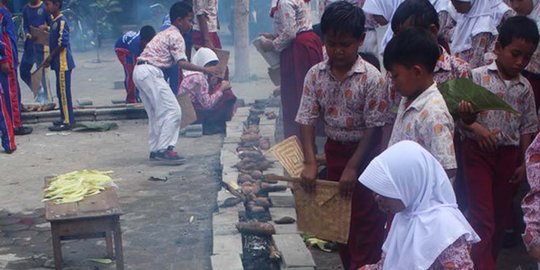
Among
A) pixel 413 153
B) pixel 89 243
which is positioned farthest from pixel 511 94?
pixel 89 243

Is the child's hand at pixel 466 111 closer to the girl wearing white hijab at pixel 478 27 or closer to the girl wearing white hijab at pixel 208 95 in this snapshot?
the girl wearing white hijab at pixel 478 27

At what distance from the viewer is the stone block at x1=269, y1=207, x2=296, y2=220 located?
22.9 ft

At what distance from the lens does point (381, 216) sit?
200 inches

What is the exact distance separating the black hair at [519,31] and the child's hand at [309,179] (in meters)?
1.39

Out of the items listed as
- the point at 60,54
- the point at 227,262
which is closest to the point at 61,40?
the point at 60,54

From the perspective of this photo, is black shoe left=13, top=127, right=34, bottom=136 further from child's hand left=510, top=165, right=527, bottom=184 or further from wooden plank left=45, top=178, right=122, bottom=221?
child's hand left=510, top=165, right=527, bottom=184

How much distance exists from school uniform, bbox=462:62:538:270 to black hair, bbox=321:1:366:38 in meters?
0.88

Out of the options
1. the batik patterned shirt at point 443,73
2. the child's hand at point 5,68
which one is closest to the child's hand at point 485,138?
the batik patterned shirt at point 443,73

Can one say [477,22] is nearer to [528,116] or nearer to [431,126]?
[528,116]

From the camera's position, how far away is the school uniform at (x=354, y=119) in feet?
16.0

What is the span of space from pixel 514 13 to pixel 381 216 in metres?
2.04

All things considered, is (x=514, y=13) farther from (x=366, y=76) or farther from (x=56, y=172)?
(x=56, y=172)

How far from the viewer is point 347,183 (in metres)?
4.69

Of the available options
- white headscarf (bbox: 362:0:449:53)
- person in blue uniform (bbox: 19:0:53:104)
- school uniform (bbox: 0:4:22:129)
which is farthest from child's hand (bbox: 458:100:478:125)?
person in blue uniform (bbox: 19:0:53:104)
